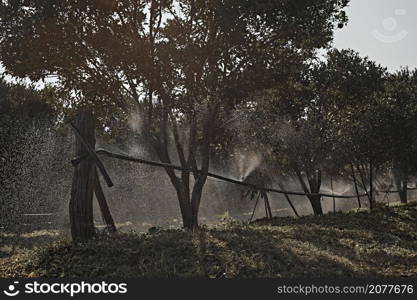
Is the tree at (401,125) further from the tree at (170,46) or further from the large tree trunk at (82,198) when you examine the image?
the large tree trunk at (82,198)

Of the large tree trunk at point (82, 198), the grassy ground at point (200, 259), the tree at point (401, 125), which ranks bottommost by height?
the grassy ground at point (200, 259)

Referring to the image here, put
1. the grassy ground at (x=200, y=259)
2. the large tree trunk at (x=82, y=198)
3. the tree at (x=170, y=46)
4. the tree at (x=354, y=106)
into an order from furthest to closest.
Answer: the tree at (x=354, y=106), the tree at (x=170, y=46), the large tree trunk at (x=82, y=198), the grassy ground at (x=200, y=259)

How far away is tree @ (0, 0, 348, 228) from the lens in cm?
1457

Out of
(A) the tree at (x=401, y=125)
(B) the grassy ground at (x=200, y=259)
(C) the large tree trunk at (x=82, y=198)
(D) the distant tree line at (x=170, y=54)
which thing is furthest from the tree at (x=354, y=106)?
(C) the large tree trunk at (x=82, y=198)

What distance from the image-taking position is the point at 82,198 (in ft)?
32.5

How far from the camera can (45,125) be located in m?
34.3

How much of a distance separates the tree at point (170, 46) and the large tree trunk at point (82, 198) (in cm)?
449

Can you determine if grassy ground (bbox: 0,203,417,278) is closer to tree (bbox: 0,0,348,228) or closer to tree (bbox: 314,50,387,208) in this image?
tree (bbox: 0,0,348,228)

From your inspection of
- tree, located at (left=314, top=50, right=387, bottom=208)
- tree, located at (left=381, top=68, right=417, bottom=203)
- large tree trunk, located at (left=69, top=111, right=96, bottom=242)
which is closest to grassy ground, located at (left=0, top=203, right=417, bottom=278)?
large tree trunk, located at (left=69, top=111, right=96, bottom=242)

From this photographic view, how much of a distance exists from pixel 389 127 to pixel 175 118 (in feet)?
49.0

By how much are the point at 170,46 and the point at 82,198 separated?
7.28 meters

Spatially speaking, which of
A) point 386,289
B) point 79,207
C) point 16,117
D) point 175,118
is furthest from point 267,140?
point 386,289

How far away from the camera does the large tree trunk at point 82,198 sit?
9.91 metres

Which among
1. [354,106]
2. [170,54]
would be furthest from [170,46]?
[354,106]
